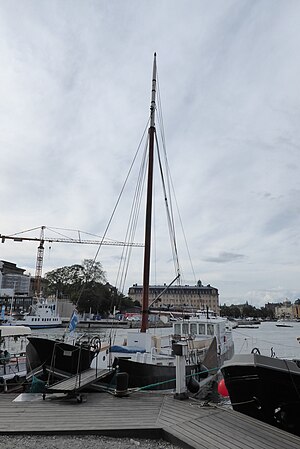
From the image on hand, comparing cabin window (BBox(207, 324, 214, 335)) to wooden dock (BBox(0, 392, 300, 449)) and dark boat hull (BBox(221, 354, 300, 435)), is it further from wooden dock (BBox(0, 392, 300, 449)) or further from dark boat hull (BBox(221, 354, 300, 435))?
dark boat hull (BBox(221, 354, 300, 435))

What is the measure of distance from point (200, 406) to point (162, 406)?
81 centimetres

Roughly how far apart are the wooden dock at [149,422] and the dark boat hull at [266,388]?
1.01 feet

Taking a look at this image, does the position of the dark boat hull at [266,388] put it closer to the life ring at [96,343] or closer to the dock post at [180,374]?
the dock post at [180,374]

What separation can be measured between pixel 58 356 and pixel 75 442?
5947 mm

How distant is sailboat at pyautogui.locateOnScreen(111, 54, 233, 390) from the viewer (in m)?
10.7

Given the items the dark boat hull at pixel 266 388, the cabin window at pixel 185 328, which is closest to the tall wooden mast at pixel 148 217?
the cabin window at pixel 185 328

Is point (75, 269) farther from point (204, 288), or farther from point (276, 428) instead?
point (276, 428)

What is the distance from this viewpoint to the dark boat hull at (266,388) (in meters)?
6.15

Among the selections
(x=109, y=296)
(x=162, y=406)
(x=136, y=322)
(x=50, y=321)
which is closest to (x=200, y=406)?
(x=162, y=406)

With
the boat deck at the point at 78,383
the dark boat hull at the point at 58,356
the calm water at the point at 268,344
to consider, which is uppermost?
the dark boat hull at the point at 58,356

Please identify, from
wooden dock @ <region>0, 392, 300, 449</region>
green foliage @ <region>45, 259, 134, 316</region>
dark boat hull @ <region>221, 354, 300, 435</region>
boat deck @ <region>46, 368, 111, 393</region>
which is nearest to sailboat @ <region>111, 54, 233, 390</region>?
dark boat hull @ <region>221, 354, 300, 435</region>

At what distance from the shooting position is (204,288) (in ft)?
404

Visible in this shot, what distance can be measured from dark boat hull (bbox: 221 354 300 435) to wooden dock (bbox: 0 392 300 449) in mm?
309

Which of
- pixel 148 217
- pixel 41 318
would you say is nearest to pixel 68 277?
pixel 41 318
